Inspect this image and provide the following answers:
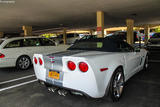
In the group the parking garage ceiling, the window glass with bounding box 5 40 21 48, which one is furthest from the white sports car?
the parking garage ceiling

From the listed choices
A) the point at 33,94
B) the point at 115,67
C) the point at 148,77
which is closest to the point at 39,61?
the point at 33,94

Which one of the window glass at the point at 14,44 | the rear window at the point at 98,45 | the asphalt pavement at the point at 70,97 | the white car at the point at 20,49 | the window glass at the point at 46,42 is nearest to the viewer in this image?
the asphalt pavement at the point at 70,97

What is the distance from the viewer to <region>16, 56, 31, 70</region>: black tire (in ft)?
16.9

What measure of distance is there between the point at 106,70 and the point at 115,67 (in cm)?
28

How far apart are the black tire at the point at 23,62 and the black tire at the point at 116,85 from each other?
13.9 ft

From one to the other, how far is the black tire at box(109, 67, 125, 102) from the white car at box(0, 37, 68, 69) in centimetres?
278

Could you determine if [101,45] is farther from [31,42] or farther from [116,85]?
[31,42]

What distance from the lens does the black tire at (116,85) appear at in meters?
2.30

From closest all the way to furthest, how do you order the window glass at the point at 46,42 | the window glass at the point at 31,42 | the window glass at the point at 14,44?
the window glass at the point at 14,44 < the window glass at the point at 31,42 < the window glass at the point at 46,42

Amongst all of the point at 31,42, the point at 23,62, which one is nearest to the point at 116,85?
the point at 23,62

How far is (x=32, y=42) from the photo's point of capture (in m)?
5.68

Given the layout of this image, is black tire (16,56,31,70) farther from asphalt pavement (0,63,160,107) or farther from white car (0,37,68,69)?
asphalt pavement (0,63,160,107)

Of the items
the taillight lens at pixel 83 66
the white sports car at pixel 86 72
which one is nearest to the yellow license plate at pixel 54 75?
the white sports car at pixel 86 72

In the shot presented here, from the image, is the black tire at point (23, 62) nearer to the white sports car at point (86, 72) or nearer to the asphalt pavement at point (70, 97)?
the asphalt pavement at point (70, 97)
